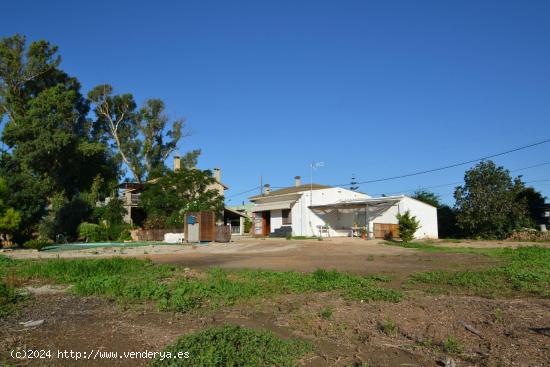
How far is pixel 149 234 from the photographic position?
109ft

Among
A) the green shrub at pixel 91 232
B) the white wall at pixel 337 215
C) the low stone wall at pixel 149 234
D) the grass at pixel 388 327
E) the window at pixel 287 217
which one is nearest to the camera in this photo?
the grass at pixel 388 327

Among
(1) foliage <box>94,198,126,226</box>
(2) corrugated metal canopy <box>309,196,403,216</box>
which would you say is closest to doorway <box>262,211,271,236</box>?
(2) corrugated metal canopy <box>309,196,403,216</box>

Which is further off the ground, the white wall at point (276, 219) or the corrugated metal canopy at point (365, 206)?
the corrugated metal canopy at point (365, 206)

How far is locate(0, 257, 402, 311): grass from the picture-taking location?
740 cm

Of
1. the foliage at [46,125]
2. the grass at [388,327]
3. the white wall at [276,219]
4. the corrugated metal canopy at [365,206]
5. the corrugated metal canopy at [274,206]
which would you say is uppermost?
the foliage at [46,125]

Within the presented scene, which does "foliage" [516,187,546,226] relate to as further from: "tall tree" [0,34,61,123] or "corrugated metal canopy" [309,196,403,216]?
"tall tree" [0,34,61,123]

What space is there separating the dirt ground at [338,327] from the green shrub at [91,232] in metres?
26.8

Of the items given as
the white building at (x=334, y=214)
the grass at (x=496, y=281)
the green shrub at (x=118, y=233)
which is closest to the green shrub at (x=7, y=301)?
the grass at (x=496, y=281)

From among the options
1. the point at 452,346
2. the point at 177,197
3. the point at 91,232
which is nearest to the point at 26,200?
the point at 91,232

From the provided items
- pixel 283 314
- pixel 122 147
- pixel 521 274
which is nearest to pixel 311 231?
pixel 122 147

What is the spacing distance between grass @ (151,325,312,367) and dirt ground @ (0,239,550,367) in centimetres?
24

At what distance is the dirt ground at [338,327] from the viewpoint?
4.59 m

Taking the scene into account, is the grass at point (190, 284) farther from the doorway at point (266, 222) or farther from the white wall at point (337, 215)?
the doorway at point (266, 222)

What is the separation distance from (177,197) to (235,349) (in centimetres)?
3091
